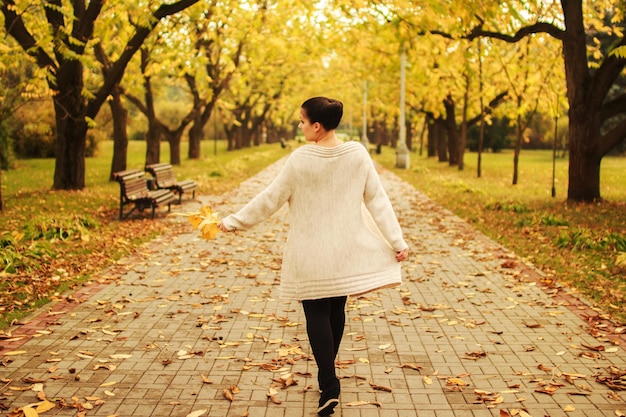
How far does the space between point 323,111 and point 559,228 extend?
874 cm

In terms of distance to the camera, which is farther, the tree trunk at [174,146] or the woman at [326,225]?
the tree trunk at [174,146]

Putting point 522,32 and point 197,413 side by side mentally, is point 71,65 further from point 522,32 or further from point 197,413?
point 197,413

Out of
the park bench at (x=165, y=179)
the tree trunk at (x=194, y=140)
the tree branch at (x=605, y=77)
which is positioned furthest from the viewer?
the tree trunk at (x=194, y=140)

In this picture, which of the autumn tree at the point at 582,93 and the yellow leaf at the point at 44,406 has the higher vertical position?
the autumn tree at the point at 582,93

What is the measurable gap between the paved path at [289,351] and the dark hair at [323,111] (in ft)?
6.01

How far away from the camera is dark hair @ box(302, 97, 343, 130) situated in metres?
3.91

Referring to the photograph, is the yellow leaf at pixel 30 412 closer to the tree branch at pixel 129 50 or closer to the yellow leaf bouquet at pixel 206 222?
the yellow leaf bouquet at pixel 206 222

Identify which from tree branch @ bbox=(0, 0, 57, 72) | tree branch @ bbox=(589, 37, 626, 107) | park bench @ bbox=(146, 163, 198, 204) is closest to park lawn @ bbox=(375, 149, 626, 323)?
tree branch @ bbox=(589, 37, 626, 107)

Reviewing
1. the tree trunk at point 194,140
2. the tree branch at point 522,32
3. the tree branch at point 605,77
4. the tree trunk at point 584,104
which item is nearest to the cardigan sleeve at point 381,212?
the tree branch at point 522,32

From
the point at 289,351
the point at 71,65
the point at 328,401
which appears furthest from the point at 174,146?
the point at 328,401

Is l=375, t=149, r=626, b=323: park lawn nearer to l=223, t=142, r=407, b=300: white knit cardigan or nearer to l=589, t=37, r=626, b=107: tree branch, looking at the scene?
l=589, t=37, r=626, b=107: tree branch

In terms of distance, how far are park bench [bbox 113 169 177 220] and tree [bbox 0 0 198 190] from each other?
2098 mm

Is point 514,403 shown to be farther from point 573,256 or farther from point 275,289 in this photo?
point 573,256

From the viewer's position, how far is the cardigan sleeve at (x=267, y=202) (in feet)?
13.1
